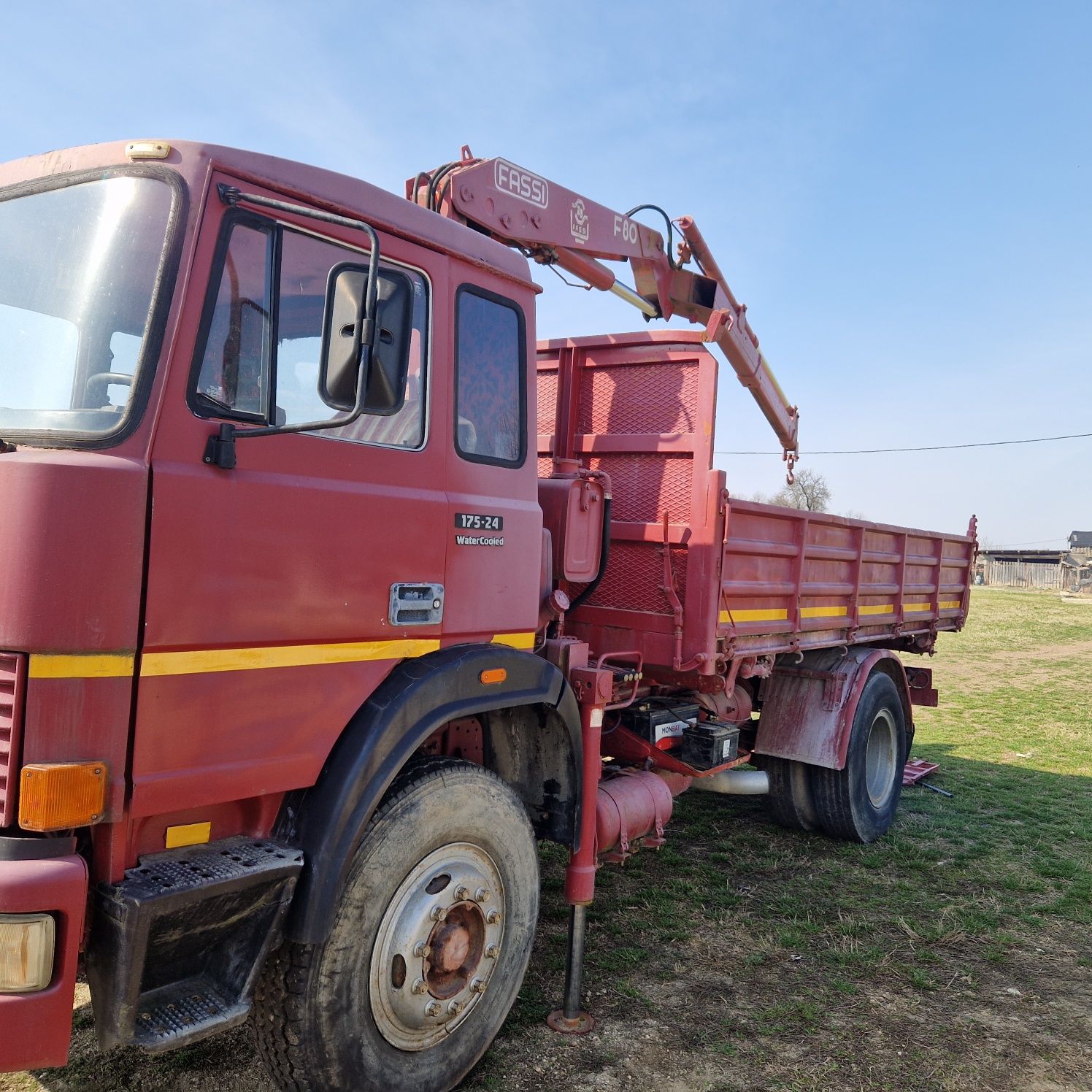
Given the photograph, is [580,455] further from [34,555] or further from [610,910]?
[34,555]

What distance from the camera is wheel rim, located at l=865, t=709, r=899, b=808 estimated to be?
625cm

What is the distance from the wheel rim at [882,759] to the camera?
20.5 feet

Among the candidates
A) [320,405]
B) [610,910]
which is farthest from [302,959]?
[610,910]

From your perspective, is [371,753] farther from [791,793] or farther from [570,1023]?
[791,793]

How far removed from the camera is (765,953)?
4.28 m

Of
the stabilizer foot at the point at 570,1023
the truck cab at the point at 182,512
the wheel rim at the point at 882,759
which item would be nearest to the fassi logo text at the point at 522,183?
the truck cab at the point at 182,512

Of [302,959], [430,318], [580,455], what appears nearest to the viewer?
[302,959]

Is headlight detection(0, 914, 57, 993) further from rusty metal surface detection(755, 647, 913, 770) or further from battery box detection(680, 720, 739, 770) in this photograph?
rusty metal surface detection(755, 647, 913, 770)

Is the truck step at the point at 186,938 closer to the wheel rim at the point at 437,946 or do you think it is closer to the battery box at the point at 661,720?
the wheel rim at the point at 437,946

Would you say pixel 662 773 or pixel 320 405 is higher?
pixel 320 405

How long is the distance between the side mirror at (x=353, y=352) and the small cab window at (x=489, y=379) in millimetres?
482

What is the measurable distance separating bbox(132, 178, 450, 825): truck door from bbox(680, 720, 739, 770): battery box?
2.37 meters

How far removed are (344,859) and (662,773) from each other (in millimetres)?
2524

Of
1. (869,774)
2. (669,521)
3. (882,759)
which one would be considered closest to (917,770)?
(882,759)
